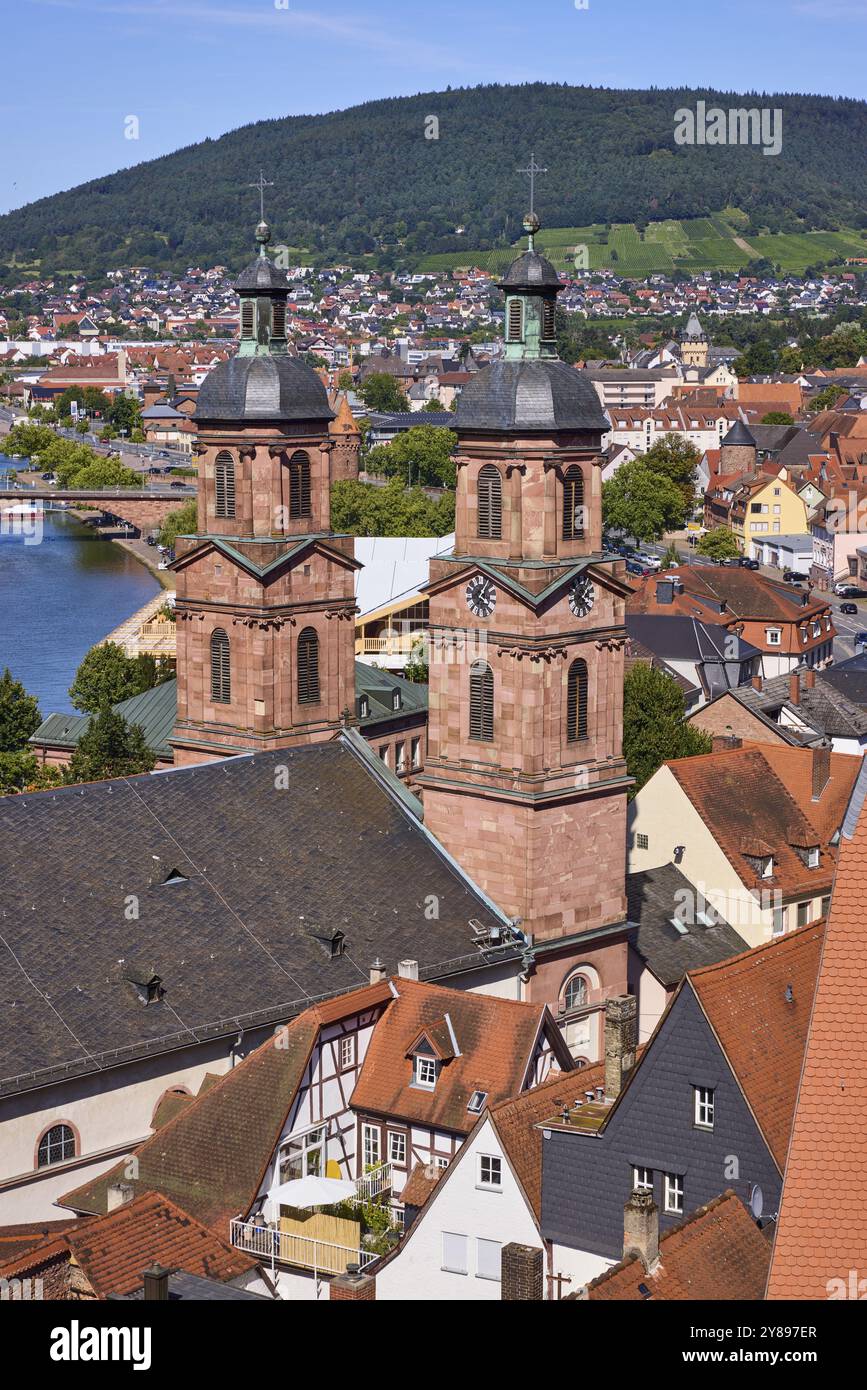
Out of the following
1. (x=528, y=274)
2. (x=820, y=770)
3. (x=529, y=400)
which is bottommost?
(x=820, y=770)

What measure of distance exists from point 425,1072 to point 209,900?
525 cm

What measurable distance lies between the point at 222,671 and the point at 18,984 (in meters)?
16.2

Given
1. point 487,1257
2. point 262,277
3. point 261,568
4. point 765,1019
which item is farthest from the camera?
point 262,277

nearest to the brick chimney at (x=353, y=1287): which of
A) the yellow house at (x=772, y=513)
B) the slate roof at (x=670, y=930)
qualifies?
the slate roof at (x=670, y=930)

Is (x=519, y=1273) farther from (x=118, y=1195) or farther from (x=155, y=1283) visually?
(x=118, y=1195)

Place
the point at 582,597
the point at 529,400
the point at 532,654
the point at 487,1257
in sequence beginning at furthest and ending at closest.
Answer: the point at 582,597
the point at 529,400
the point at 532,654
the point at 487,1257

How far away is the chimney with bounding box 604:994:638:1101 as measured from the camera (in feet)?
118

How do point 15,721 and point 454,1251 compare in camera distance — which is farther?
point 15,721

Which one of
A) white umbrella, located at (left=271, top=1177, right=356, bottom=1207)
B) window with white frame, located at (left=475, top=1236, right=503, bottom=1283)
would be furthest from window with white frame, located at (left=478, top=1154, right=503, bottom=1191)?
white umbrella, located at (left=271, top=1177, right=356, bottom=1207)

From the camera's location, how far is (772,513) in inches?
6427

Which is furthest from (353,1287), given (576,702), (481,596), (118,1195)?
(481,596)

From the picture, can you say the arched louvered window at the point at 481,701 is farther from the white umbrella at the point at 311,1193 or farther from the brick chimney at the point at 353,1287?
the brick chimney at the point at 353,1287

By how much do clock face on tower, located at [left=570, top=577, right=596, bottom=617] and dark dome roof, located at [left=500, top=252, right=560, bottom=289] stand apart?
6111 millimetres
